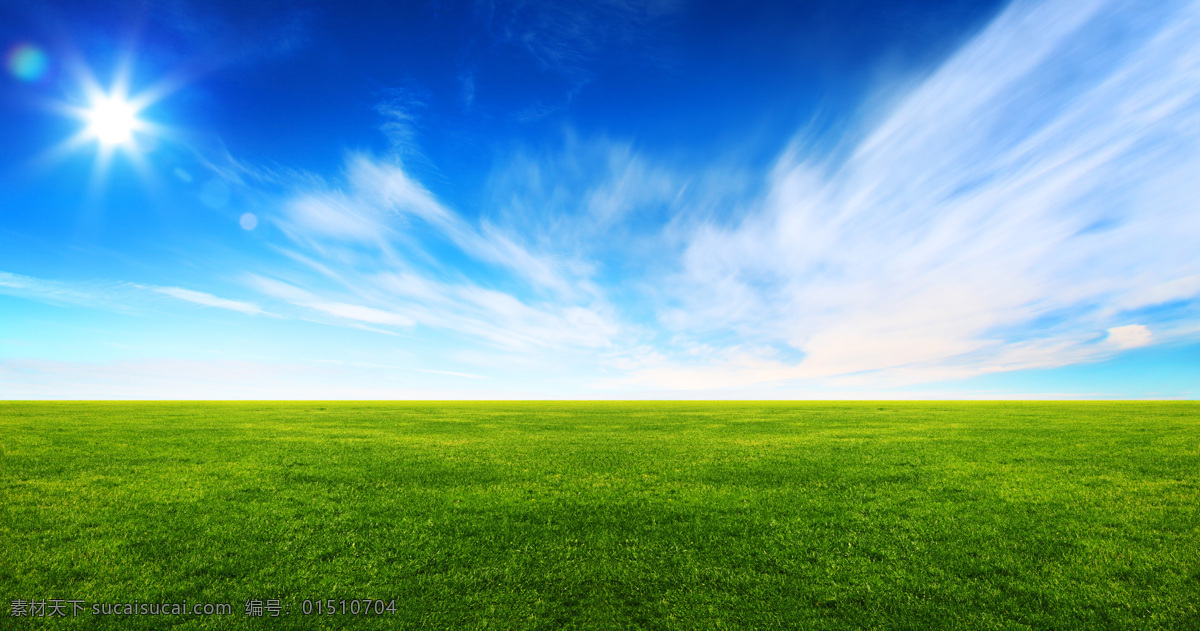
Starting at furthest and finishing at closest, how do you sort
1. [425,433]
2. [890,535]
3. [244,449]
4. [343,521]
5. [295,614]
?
1. [425,433]
2. [244,449]
3. [343,521]
4. [890,535]
5. [295,614]

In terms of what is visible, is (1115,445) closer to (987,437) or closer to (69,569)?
(987,437)

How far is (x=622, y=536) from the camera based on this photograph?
10492mm

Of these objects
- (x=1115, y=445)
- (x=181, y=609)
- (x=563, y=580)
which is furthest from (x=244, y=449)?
(x=1115, y=445)

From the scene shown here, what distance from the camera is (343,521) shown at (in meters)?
11.2

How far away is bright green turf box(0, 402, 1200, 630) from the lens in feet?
24.4

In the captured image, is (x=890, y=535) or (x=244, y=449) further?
(x=244, y=449)

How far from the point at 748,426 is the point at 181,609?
2979 centimetres

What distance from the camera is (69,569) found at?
27.6 feet

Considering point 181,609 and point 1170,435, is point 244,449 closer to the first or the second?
point 181,609

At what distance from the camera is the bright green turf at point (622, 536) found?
24.4 ft

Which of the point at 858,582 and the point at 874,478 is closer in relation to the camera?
the point at 858,582

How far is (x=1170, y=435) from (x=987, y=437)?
27.4ft

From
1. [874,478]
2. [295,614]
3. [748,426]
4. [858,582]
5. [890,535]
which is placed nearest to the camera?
[295,614]

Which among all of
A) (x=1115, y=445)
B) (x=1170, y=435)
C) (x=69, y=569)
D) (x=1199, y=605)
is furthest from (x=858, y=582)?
(x=1170, y=435)
